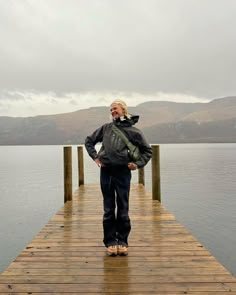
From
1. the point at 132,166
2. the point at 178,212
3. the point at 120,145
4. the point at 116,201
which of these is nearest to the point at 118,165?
the point at 132,166

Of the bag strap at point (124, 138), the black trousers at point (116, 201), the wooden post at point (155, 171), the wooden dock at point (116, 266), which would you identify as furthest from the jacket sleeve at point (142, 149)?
the wooden post at point (155, 171)

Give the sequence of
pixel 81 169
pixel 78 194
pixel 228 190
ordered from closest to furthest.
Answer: pixel 78 194 → pixel 81 169 → pixel 228 190

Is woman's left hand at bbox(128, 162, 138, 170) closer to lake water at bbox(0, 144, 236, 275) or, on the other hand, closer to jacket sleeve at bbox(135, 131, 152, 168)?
→ jacket sleeve at bbox(135, 131, 152, 168)

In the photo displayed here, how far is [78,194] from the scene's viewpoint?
12398 millimetres

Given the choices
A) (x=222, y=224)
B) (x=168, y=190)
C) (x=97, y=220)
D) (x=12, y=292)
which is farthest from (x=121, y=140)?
(x=168, y=190)

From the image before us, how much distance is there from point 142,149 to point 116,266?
6.33ft

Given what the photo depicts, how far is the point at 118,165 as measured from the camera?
535 cm

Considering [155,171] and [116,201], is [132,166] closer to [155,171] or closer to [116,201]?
[116,201]

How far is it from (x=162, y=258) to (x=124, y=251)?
2.09 feet

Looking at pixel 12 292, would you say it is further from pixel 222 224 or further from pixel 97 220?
pixel 222 224

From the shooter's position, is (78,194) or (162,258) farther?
(78,194)

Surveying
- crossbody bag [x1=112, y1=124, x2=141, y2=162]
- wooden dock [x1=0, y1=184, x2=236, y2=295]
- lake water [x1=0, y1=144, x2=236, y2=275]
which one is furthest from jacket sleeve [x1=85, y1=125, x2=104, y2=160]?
lake water [x1=0, y1=144, x2=236, y2=275]

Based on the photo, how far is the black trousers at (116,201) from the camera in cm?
545

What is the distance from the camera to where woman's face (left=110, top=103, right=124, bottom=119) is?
17.6ft
